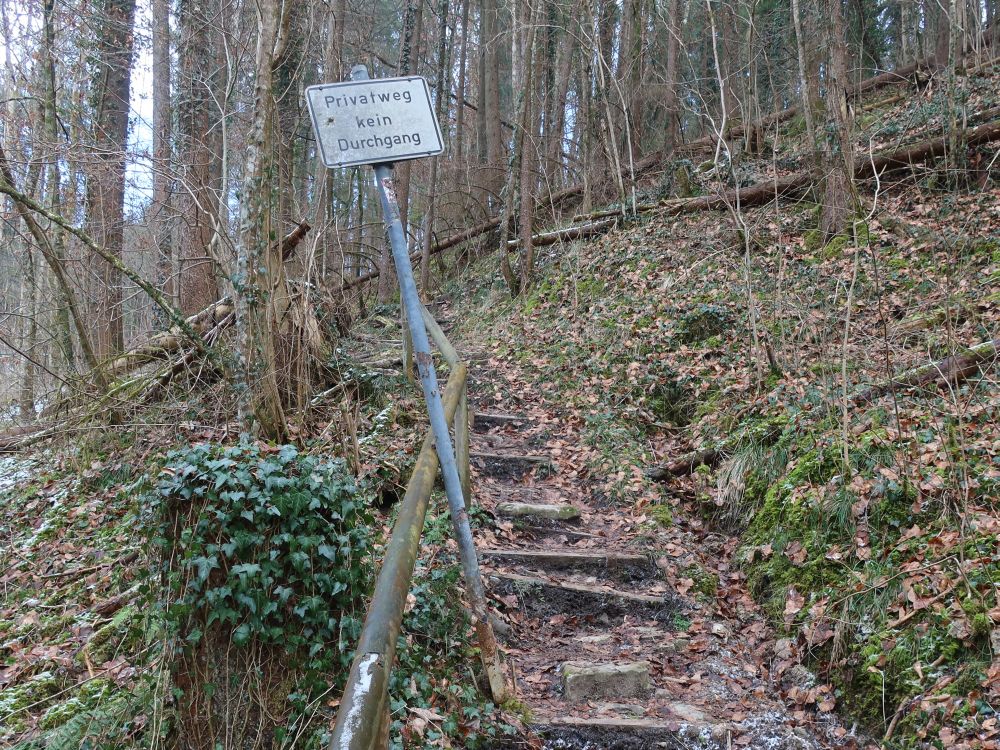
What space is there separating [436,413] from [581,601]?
2.10 meters

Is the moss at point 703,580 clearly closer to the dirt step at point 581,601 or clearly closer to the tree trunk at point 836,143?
the dirt step at point 581,601

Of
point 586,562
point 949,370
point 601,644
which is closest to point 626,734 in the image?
point 601,644

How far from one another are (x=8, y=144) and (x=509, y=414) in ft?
23.9

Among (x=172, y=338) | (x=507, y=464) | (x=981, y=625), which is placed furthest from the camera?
(x=172, y=338)

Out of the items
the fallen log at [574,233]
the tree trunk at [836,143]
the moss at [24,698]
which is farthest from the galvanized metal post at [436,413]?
the fallen log at [574,233]

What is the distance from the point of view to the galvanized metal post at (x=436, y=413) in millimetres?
3322

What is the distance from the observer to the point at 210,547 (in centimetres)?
303

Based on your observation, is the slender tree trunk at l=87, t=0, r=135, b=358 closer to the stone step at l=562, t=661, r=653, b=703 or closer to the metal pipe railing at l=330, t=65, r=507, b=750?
the metal pipe railing at l=330, t=65, r=507, b=750

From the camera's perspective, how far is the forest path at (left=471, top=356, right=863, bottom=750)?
3662 millimetres

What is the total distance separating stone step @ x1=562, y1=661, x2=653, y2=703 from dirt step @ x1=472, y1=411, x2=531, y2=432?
4.23 m

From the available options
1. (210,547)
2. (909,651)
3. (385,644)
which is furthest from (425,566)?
(909,651)

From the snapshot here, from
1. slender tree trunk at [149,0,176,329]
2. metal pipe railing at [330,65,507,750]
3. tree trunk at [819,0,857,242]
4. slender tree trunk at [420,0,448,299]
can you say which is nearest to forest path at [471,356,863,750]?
metal pipe railing at [330,65,507,750]

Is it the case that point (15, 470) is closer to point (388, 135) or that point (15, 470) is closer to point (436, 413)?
point (436, 413)

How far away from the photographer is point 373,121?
128 inches
